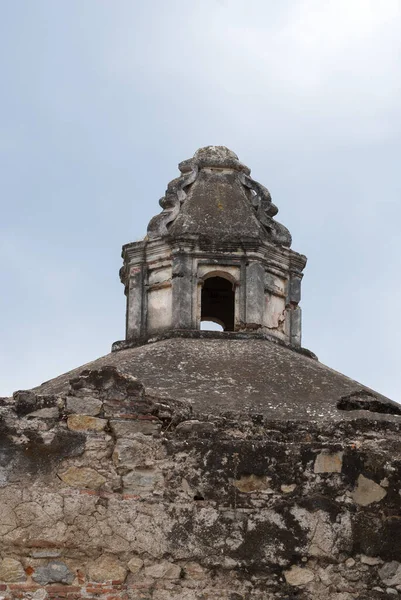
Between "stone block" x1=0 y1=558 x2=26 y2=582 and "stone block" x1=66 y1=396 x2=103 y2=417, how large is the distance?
1063mm

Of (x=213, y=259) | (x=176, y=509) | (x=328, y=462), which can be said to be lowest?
(x=176, y=509)

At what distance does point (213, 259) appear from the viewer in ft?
56.6

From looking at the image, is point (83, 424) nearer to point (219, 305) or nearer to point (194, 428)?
point (194, 428)

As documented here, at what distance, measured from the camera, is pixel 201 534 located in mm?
8859


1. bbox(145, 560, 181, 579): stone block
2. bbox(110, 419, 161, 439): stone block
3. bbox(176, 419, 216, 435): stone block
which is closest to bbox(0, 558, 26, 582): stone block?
bbox(145, 560, 181, 579): stone block

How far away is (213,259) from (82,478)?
8558 millimetres

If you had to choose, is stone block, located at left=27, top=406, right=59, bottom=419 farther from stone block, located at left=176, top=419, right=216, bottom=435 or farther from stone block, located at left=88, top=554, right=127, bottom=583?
Result: stone block, located at left=88, top=554, right=127, bottom=583

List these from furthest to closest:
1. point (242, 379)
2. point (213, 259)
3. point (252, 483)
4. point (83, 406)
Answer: point (213, 259)
point (242, 379)
point (83, 406)
point (252, 483)

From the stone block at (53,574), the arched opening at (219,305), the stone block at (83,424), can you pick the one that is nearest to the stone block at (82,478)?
the stone block at (83,424)

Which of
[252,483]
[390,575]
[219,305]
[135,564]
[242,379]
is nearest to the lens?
[135,564]

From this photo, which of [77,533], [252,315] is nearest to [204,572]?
[77,533]

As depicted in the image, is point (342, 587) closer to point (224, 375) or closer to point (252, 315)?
point (224, 375)

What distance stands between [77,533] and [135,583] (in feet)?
1.60

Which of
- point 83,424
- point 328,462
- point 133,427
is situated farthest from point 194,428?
point 328,462
